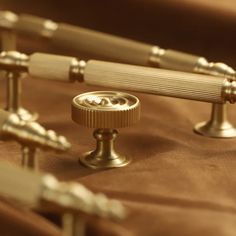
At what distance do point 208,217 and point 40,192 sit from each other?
0.57 ft

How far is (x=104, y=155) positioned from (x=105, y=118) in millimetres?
61

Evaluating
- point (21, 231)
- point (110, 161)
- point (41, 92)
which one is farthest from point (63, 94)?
point (21, 231)

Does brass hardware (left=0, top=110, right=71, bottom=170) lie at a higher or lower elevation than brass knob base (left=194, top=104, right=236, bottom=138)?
higher

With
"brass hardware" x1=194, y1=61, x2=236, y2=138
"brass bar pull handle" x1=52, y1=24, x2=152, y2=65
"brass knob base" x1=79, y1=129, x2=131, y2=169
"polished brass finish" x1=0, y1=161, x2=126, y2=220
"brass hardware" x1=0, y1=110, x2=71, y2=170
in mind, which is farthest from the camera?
"brass bar pull handle" x1=52, y1=24, x2=152, y2=65

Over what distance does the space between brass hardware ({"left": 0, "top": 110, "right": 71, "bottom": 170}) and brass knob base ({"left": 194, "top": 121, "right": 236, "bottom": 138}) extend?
263mm

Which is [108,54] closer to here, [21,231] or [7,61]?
[7,61]

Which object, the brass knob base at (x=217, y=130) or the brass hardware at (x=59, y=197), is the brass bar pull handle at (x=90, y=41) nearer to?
the brass knob base at (x=217, y=130)

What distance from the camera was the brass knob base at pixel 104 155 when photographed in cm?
73

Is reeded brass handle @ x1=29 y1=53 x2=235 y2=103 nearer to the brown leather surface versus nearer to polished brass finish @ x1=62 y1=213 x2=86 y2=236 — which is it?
the brown leather surface

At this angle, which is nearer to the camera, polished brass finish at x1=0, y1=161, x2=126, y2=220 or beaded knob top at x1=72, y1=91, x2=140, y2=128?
polished brass finish at x1=0, y1=161, x2=126, y2=220

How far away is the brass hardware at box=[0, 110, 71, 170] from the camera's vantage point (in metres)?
0.62

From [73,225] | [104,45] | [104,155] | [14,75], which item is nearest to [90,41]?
[104,45]

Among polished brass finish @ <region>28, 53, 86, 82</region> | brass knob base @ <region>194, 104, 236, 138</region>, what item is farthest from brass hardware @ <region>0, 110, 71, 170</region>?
brass knob base @ <region>194, 104, 236, 138</region>

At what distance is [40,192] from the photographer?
531mm
